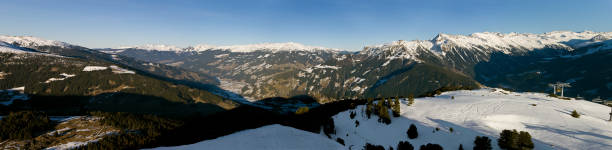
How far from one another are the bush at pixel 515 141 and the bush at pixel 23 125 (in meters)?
192

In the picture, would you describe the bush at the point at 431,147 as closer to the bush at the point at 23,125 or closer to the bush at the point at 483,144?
the bush at the point at 483,144

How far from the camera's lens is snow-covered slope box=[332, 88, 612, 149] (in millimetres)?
40656

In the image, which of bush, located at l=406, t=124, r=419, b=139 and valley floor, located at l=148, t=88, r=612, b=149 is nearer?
valley floor, located at l=148, t=88, r=612, b=149

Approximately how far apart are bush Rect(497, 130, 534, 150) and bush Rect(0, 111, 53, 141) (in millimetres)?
191866

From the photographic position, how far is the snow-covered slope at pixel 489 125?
40.7 m

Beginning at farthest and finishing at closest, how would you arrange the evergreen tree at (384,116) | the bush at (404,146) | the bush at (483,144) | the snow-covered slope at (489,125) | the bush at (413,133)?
the evergreen tree at (384,116) < the bush at (413,133) < the bush at (404,146) < the bush at (483,144) < the snow-covered slope at (489,125)

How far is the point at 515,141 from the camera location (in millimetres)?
38938

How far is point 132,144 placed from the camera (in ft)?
410

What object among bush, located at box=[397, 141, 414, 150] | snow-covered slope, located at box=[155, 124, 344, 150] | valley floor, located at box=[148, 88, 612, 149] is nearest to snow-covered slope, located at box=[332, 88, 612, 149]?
valley floor, located at box=[148, 88, 612, 149]

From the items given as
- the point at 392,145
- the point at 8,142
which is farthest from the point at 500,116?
the point at 8,142

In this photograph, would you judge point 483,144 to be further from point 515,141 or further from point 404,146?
point 404,146

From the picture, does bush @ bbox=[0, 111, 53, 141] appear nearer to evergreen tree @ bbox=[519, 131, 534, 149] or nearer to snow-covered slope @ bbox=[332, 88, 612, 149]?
snow-covered slope @ bbox=[332, 88, 612, 149]

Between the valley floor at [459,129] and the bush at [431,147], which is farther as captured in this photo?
the bush at [431,147]

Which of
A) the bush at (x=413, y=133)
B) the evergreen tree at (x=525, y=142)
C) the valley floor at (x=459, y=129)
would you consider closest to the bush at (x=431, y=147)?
the valley floor at (x=459, y=129)
